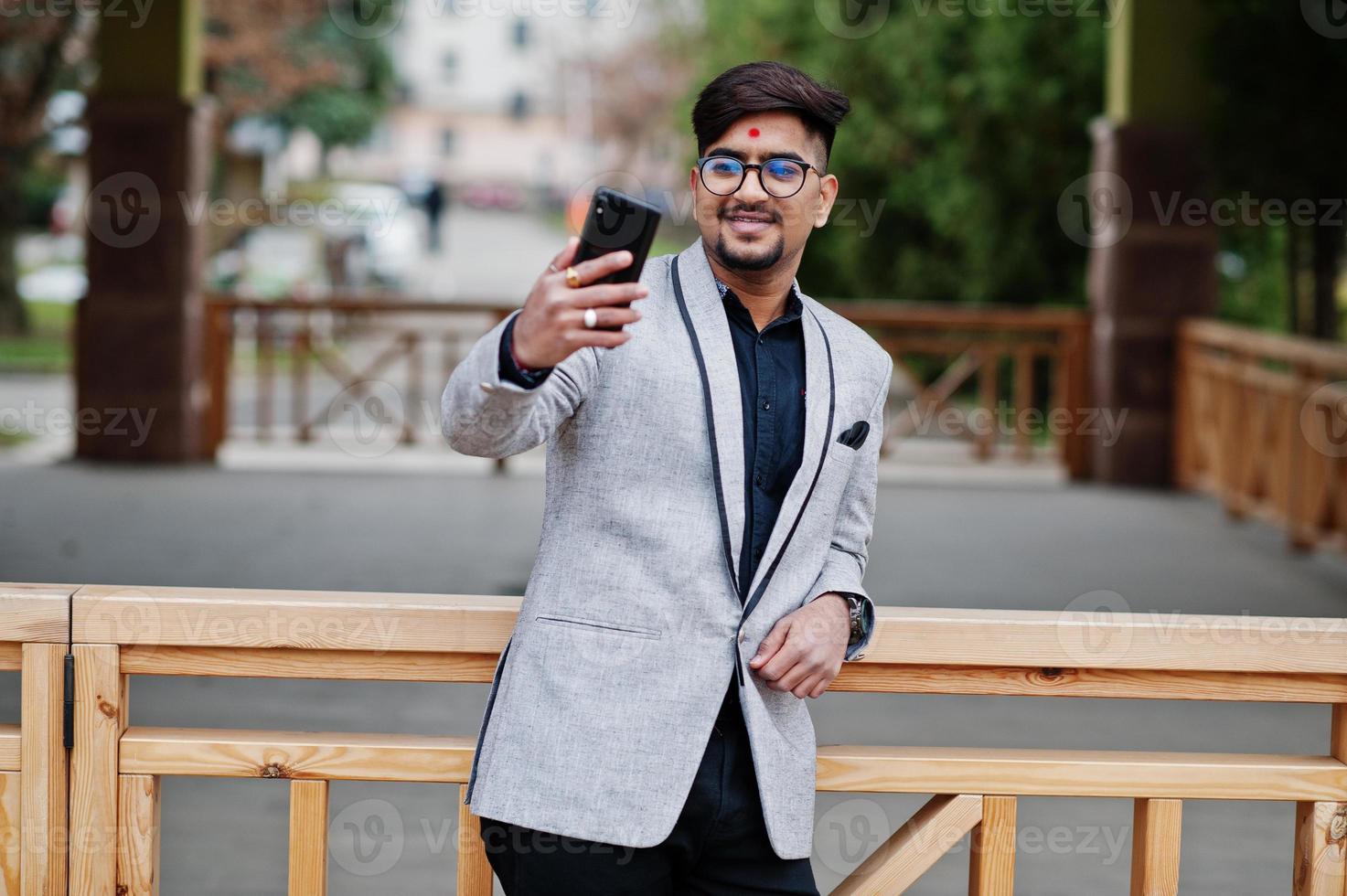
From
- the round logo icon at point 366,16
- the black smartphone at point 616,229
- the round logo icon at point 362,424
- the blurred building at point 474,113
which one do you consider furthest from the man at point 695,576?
the blurred building at point 474,113

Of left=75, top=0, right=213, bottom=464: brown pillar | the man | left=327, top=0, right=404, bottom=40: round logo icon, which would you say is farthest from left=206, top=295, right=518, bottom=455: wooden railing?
left=327, top=0, right=404, bottom=40: round logo icon

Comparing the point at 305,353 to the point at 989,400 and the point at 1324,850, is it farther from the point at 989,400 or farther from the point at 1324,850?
the point at 1324,850

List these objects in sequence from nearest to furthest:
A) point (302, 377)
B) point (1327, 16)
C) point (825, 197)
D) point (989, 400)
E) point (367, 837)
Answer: point (825, 197)
point (367, 837)
point (1327, 16)
point (989, 400)
point (302, 377)

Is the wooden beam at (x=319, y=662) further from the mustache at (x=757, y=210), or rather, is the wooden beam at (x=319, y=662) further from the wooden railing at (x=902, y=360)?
the wooden railing at (x=902, y=360)

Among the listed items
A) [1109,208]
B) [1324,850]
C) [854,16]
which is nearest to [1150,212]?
[1109,208]

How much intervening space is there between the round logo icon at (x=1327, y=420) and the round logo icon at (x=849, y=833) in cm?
448

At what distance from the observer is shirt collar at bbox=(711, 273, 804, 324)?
238cm

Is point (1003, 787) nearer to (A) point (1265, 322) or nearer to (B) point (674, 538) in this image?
(B) point (674, 538)

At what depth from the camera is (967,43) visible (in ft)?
48.2

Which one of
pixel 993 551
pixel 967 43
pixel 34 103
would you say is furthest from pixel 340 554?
pixel 34 103

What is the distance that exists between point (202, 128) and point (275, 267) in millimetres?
17064

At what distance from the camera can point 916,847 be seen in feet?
8.18

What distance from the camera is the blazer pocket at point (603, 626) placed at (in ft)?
7.25

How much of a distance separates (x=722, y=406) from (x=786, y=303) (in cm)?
27
